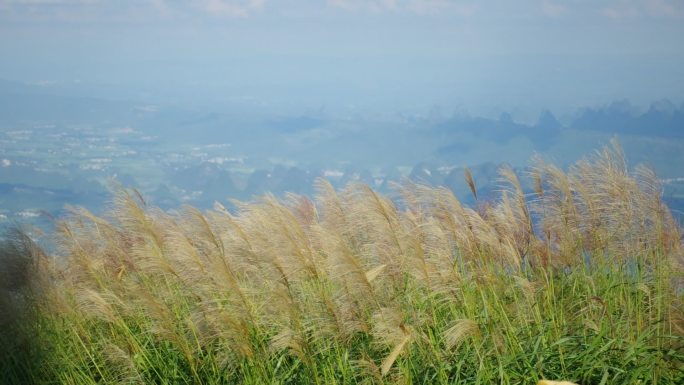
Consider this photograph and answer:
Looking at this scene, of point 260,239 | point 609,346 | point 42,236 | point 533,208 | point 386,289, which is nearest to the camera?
point 609,346

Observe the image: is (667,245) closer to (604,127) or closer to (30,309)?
(30,309)

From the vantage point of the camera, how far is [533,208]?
8.96 feet

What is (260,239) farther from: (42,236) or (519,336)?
(42,236)

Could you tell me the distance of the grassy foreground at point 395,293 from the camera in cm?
215

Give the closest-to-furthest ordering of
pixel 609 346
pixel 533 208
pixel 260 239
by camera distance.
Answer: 1. pixel 609 346
2. pixel 260 239
3. pixel 533 208

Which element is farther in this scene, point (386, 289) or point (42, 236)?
point (42, 236)

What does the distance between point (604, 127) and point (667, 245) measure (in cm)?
11787

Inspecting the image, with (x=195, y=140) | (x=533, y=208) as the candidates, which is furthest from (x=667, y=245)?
(x=195, y=140)

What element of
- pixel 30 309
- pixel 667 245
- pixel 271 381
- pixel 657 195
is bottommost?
pixel 271 381

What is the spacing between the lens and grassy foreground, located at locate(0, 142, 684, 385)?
7.06ft

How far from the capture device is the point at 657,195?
96.0 inches

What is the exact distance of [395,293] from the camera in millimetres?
2578

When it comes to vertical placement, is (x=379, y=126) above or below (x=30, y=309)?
below

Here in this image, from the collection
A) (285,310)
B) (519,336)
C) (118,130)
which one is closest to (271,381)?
(285,310)
